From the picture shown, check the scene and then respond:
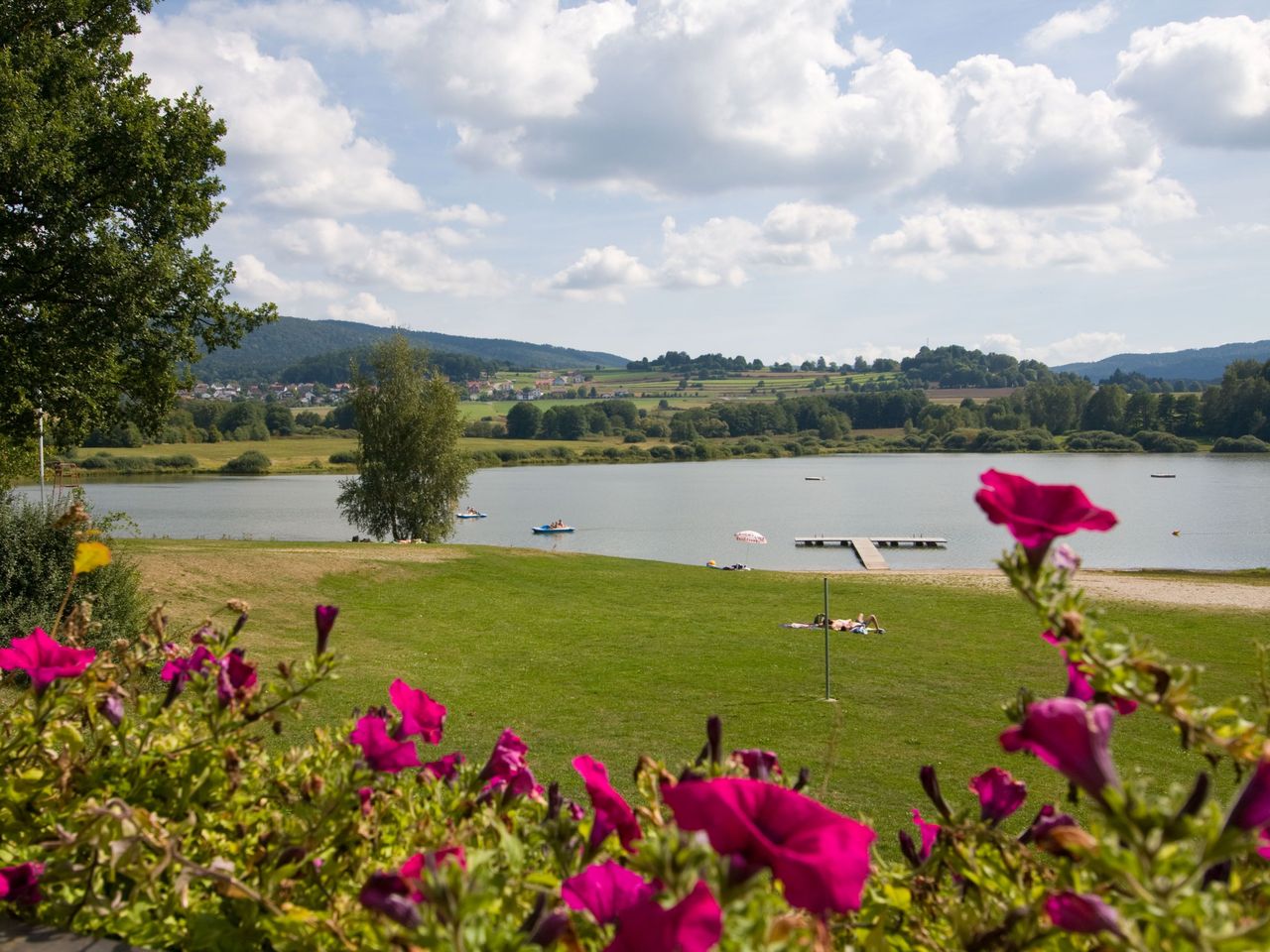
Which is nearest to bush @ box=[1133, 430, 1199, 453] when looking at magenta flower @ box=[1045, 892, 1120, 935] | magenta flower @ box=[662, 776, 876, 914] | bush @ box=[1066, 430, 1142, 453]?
bush @ box=[1066, 430, 1142, 453]

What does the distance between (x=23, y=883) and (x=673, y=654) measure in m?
15.3

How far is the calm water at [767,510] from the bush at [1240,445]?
8651mm

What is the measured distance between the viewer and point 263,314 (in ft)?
47.1

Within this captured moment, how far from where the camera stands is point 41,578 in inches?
445

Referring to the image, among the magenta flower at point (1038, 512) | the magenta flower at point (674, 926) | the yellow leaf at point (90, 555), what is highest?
the magenta flower at point (1038, 512)

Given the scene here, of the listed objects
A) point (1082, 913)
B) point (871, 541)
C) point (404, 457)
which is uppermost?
point (1082, 913)

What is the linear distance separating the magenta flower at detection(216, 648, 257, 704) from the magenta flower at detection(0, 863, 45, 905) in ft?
1.16

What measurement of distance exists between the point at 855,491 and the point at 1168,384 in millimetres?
155359

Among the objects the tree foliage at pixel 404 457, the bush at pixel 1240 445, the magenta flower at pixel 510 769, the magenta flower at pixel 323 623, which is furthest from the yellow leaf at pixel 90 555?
the bush at pixel 1240 445

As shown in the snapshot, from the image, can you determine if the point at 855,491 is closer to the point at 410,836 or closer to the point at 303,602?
the point at 303,602

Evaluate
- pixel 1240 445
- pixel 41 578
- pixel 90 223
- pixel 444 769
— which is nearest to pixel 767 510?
pixel 90 223

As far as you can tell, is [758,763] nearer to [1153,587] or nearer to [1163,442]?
[1153,587]

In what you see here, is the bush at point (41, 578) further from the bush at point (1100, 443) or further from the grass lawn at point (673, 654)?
the bush at point (1100, 443)

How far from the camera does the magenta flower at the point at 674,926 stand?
2.68 ft
